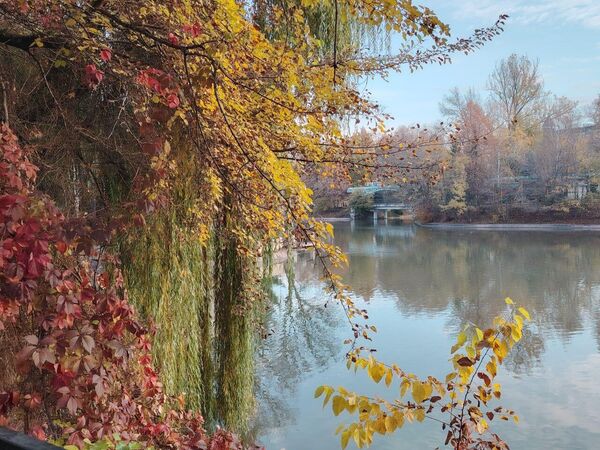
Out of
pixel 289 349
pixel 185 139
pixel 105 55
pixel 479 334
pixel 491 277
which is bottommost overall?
pixel 289 349

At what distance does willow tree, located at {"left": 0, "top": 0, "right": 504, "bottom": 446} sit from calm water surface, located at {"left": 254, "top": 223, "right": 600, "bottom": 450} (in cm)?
121

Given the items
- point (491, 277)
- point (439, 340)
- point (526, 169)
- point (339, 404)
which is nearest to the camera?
point (339, 404)

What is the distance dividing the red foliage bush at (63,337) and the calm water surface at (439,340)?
2.36 meters

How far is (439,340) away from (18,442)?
9191mm

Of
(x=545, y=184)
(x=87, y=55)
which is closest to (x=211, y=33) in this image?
(x=87, y=55)

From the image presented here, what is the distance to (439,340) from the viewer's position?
924 cm

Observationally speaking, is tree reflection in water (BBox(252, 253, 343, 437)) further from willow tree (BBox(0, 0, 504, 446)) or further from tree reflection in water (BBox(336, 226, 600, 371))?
tree reflection in water (BBox(336, 226, 600, 371))

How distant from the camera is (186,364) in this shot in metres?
3.43

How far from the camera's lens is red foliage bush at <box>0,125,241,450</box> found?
4.53ft

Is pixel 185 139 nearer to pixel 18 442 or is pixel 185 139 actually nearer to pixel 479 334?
pixel 479 334

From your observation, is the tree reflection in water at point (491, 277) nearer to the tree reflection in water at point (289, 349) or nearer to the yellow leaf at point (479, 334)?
the tree reflection in water at point (289, 349)

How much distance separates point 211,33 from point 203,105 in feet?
1.12

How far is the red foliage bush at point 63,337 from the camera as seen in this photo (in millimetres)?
1381

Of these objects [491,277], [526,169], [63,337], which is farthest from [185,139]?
[526,169]
